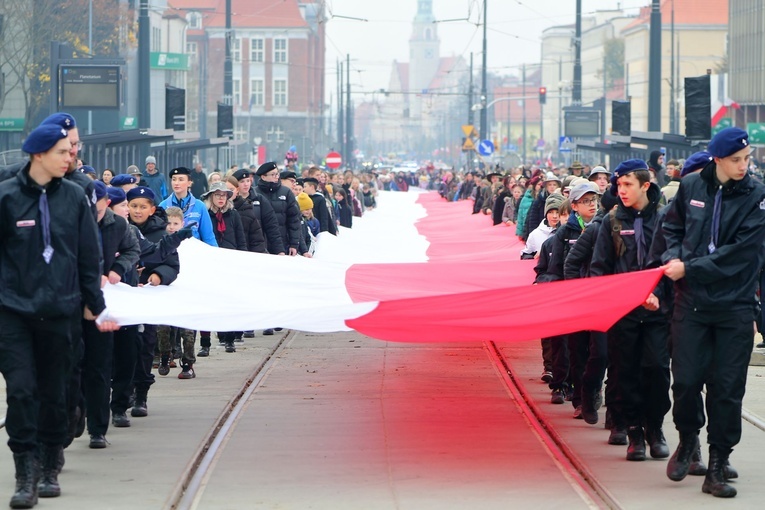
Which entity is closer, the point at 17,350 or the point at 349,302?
the point at 17,350

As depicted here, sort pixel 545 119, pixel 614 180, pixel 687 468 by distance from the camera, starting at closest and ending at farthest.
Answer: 1. pixel 687 468
2. pixel 614 180
3. pixel 545 119

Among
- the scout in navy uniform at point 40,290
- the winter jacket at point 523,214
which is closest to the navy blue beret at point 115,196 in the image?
the scout in navy uniform at point 40,290

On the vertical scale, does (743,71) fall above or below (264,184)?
above

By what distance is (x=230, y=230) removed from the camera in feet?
53.3

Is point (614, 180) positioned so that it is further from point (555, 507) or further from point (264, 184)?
point (264, 184)

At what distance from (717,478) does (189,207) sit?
6.98 metres

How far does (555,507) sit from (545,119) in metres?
180

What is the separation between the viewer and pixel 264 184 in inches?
717

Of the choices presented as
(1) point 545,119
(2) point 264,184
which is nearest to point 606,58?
(1) point 545,119

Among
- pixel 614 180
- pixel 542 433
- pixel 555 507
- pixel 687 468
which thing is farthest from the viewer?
pixel 542 433

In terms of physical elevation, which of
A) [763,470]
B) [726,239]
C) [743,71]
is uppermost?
[743,71]

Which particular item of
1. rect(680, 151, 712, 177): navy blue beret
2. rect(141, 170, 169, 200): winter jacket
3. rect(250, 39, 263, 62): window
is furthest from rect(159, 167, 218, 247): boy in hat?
rect(250, 39, 263, 62): window

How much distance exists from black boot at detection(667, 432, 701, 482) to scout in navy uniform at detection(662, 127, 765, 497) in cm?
1

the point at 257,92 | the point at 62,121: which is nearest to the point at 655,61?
the point at 62,121
